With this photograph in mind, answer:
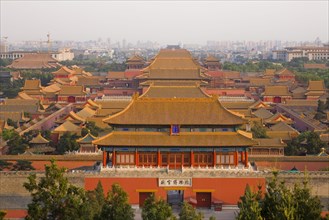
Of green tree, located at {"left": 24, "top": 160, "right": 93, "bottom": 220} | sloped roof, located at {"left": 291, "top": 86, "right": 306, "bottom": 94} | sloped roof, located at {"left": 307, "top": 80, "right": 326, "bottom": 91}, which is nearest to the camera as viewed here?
green tree, located at {"left": 24, "top": 160, "right": 93, "bottom": 220}

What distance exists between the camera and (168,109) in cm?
2505

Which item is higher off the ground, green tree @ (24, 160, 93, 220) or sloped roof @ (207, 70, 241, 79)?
sloped roof @ (207, 70, 241, 79)

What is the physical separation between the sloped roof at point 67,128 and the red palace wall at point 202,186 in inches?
464

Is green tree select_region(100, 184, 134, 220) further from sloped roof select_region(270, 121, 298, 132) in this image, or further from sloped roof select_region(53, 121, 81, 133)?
sloped roof select_region(270, 121, 298, 132)

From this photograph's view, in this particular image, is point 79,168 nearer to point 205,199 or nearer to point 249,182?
point 205,199

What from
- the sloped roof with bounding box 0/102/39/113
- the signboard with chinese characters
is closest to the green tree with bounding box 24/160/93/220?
the signboard with chinese characters

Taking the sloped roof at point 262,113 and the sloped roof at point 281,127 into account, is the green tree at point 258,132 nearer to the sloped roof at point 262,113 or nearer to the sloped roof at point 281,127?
the sloped roof at point 281,127

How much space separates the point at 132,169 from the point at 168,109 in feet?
9.95

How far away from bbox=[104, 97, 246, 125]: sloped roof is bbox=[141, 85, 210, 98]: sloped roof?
11600mm

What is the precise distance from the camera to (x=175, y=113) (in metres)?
24.8

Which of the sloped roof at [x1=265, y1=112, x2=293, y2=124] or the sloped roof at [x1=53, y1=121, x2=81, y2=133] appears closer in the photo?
the sloped roof at [x1=53, y1=121, x2=81, y2=133]

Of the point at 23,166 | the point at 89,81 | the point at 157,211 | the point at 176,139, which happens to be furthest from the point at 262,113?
the point at 157,211

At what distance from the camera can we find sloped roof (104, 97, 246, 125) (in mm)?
24328

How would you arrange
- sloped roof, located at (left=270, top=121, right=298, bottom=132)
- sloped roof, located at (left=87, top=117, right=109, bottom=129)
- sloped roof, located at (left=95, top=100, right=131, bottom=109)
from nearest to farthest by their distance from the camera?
sloped roof, located at (left=87, top=117, right=109, bottom=129) → sloped roof, located at (left=270, top=121, right=298, bottom=132) → sloped roof, located at (left=95, top=100, right=131, bottom=109)
